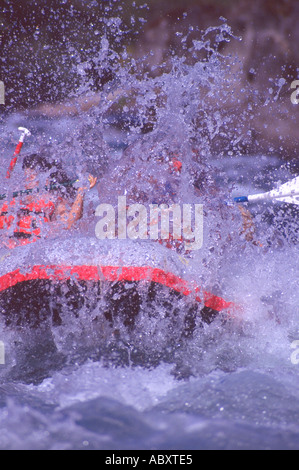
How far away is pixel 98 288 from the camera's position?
1139 millimetres

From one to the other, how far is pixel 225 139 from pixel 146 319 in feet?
10.0

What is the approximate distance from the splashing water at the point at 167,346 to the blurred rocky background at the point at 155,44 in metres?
1.32

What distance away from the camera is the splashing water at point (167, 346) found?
0.85m

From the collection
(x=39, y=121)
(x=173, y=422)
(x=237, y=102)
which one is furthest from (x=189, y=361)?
(x=39, y=121)

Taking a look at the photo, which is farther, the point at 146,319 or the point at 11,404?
the point at 146,319

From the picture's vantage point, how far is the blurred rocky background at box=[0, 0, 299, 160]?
294cm

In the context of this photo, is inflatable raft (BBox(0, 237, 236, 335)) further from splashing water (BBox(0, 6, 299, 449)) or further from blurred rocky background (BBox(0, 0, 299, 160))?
blurred rocky background (BBox(0, 0, 299, 160))

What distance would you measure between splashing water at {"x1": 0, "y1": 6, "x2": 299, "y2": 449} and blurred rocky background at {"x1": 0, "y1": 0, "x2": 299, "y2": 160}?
4.33 ft

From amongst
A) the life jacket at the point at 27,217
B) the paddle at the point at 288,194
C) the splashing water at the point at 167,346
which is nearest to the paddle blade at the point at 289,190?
the paddle at the point at 288,194

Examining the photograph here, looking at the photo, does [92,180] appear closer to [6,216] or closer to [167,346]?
[6,216]

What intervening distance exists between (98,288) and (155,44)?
270cm

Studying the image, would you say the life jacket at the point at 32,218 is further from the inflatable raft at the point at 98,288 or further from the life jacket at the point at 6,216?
the inflatable raft at the point at 98,288

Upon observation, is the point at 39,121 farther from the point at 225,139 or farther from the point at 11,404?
the point at 11,404
